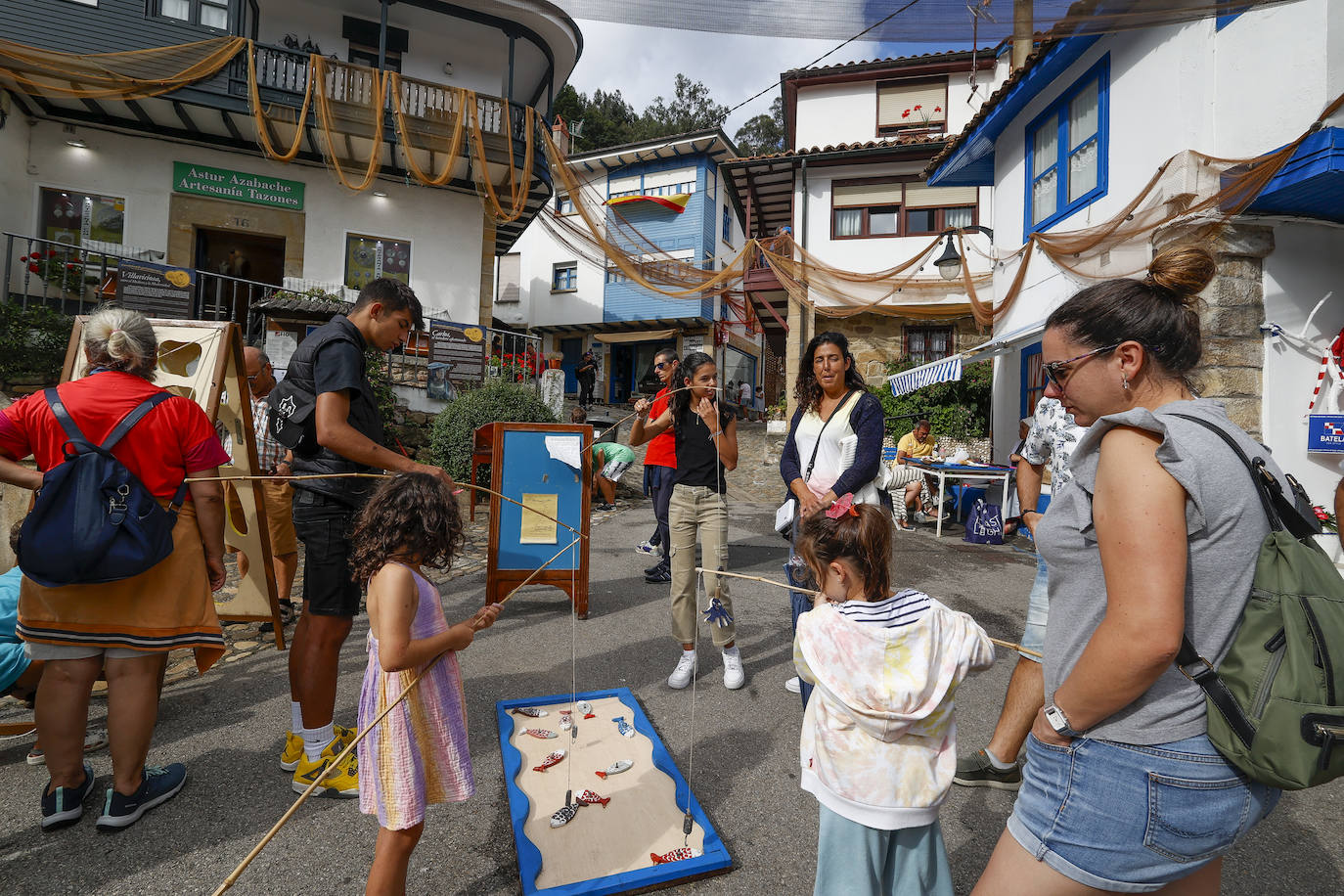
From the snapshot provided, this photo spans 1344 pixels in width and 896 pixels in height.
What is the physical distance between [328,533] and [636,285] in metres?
19.2

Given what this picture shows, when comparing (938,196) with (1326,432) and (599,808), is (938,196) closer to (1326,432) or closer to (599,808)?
(1326,432)

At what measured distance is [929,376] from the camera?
1033 cm

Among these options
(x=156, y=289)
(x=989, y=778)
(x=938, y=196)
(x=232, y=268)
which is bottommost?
(x=989, y=778)

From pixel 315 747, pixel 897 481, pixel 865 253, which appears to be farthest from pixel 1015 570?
pixel 865 253

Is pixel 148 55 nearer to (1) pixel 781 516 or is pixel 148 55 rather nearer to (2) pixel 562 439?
(2) pixel 562 439

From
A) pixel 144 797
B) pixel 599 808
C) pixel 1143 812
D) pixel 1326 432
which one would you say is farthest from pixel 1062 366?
pixel 1326 432

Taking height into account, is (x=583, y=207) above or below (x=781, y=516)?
above

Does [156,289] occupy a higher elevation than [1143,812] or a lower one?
higher

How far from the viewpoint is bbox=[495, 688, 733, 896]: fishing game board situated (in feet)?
6.82

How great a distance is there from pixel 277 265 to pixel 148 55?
5319mm

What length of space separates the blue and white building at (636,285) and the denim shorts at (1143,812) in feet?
62.0

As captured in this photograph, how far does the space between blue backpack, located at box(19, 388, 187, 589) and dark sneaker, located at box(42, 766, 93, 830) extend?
0.76 meters

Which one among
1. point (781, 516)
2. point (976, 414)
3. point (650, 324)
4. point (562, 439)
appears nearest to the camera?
point (781, 516)

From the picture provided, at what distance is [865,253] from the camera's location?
14141mm
